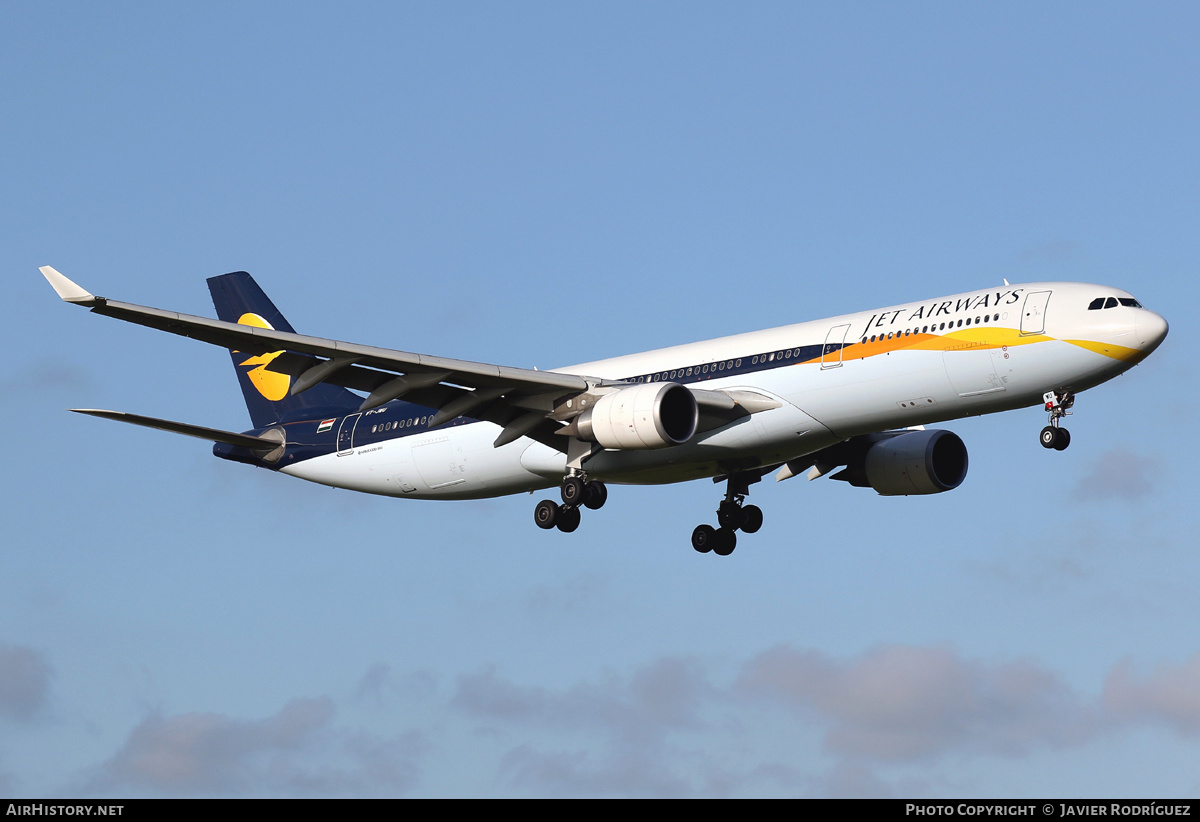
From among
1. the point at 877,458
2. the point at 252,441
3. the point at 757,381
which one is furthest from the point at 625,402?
the point at 252,441

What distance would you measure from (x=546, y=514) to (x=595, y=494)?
6.28 ft

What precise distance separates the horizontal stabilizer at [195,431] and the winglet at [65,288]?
6097mm

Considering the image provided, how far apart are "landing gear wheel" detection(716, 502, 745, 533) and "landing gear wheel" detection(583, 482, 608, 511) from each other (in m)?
4.97

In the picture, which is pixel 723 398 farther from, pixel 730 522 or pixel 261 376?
pixel 261 376

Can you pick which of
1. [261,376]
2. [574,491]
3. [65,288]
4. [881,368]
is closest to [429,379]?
[574,491]

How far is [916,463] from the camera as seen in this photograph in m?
42.3

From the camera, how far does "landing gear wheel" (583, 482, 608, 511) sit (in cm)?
3944

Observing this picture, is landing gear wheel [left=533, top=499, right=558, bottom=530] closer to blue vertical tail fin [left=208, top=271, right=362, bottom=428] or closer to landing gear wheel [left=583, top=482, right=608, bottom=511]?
landing gear wheel [left=583, top=482, right=608, bottom=511]

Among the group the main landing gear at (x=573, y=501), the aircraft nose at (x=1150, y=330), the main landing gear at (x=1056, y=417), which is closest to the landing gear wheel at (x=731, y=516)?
the main landing gear at (x=573, y=501)

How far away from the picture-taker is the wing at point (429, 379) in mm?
33469

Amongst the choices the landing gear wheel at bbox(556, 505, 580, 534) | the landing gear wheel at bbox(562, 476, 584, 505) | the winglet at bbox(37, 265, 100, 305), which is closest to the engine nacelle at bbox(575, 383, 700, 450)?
the landing gear wheel at bbox(562, 476, 584, 505)

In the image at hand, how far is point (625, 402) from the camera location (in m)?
36.8

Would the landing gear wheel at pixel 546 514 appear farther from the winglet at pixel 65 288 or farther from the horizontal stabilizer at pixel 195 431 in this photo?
the winglet at pixel 65 288
